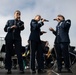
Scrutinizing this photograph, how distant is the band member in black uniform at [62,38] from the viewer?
8.53 m

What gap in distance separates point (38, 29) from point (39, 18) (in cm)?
32

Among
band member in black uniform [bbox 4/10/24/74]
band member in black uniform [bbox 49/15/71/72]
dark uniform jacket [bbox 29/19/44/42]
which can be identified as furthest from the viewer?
band member in black uniform [bbox 49/15/71/72]

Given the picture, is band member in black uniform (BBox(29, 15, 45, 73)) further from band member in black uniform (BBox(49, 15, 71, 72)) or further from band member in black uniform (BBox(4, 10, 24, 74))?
band member in black uniform (BBox(49, 15, 71, 72))

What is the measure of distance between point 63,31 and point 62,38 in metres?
0.21

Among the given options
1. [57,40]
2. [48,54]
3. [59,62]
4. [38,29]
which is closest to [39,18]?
[38,29]

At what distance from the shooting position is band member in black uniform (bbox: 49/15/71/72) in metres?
8.53

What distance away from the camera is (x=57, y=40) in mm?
8680

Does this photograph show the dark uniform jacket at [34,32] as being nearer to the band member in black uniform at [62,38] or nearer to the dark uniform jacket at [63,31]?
the band member in black uniform at [62,38]

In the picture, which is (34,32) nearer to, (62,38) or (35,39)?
(35,39)

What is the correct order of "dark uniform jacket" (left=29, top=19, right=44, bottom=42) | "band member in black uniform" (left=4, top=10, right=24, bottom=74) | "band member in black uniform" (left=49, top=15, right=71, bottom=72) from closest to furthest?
1. "band member in black uniform" (left=4, top=10, right=24, bottom=74)
2. "dark uniform jacket" (left=29, top=19, right=44, bottom=42)
3. "band member in black uniform" (left=49, top=15, right=71, bottom=72)

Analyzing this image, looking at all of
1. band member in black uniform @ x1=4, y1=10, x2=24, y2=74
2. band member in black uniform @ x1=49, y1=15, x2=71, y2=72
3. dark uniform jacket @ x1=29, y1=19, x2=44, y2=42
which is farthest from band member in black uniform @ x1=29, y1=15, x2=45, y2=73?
band member in black uniform @ x1=49, y1=15, x2=71, y2=72

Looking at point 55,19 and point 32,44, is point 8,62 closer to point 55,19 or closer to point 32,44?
point 32,44

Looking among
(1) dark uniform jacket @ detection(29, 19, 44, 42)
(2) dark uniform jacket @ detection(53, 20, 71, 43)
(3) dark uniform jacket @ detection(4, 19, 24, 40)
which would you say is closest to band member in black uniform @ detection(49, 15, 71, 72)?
(2) dark uniform jacket @ detection(53, 20, 71, 43)

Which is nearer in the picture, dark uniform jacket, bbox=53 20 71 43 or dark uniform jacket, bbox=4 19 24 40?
dark uniform jacket, bbox=4 19 24 40
